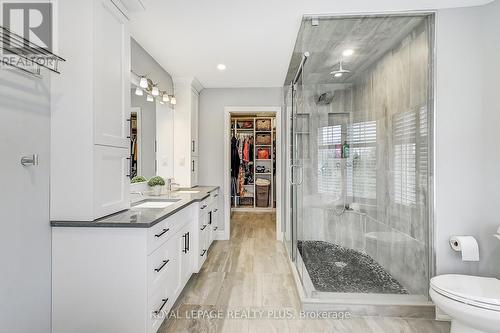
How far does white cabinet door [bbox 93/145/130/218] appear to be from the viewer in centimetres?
169

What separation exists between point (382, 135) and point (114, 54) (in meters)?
2.72

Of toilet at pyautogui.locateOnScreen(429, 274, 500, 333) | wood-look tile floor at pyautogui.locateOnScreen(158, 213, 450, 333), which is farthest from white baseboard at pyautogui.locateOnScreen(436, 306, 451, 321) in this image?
toilet at pyautogui.locateOnScreen(429, 274, 500, 333)

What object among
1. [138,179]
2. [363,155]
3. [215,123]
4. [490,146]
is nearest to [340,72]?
[363,155]

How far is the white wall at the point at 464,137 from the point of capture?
2.10 meters

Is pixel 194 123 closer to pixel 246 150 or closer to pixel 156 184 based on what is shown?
pixel 156 184

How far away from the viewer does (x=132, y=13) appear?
226 centimetres

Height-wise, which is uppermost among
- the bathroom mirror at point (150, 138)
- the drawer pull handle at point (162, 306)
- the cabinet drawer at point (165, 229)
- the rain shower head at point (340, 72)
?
the rain shower head at point (340, 72)

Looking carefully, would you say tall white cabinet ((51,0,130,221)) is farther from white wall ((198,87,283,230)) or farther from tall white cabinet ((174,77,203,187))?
white wall ((198,87,283,230))

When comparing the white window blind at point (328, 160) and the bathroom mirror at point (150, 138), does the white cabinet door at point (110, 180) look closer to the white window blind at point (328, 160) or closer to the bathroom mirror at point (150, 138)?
the bathroom mirror at point (150, 138)

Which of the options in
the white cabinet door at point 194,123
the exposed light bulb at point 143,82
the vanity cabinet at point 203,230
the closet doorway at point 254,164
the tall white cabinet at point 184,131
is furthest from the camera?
the closet doorway at point 254,164

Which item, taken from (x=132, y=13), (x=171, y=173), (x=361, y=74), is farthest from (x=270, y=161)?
(x=132, y=13)

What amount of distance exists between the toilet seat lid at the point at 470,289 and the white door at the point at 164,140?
304 centimetres

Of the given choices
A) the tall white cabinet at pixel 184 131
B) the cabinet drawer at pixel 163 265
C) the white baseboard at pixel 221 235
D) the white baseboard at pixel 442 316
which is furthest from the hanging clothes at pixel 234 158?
the white baseboard at pixel 442 316

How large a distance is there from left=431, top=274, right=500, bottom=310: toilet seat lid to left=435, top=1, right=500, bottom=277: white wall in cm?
33
